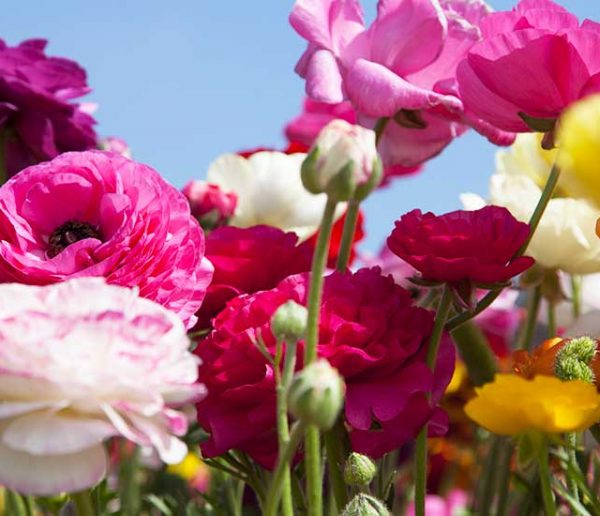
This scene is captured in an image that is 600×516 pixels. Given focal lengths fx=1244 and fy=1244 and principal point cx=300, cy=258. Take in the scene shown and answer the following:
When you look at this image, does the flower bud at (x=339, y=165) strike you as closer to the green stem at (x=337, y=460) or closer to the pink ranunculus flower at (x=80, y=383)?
the pink ranunculus flower at (x=80, y=383)

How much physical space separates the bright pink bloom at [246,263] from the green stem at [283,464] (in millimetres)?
227

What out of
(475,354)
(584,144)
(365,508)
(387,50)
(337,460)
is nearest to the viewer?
(584,144)

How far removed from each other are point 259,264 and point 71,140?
0.22m

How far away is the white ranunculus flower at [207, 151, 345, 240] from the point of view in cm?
89

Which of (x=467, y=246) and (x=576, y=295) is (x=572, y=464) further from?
(x=576, y=295)

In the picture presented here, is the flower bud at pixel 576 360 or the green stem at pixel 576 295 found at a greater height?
the flower bud at pixel 576 360

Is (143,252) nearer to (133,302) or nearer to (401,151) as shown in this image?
(133,302)

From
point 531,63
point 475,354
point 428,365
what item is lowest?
point 475,354

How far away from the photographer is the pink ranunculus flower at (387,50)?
0.63m

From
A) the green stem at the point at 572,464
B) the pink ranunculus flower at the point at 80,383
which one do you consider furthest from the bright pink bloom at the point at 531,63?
the pink ranunculus flower at the point at 80,383

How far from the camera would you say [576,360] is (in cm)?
50

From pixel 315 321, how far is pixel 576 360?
0.49ft

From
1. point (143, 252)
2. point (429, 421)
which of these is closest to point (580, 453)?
point (429, 421)

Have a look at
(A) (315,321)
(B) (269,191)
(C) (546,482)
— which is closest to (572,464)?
(C) (546,482)
